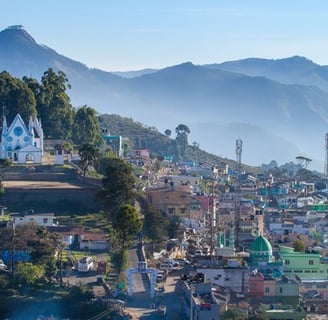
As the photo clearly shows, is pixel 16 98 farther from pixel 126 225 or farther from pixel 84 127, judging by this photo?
pixel 126 225

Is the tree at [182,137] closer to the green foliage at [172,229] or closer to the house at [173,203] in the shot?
the house at [173,203]

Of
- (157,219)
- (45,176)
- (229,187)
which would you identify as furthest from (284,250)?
(229,187)

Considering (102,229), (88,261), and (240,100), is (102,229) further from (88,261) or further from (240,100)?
(240,100)

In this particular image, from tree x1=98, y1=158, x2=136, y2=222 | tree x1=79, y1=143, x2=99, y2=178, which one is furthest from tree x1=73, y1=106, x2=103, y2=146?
tree x1=98, y1=158, x2=136, y2=222

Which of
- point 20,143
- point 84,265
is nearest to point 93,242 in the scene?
point 84,265

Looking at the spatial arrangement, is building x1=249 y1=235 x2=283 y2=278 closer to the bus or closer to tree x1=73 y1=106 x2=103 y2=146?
the bus
